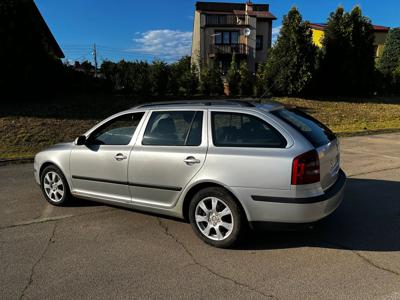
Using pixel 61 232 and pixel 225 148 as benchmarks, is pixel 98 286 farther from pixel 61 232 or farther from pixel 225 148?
pixel 225 148

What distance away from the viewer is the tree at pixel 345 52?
22422mm

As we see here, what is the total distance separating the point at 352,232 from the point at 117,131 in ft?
10.6

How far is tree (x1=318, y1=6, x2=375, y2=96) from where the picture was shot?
22422 millimetres

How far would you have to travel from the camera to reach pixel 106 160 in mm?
5047

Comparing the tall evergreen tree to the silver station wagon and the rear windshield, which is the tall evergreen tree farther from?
the silver station wagon

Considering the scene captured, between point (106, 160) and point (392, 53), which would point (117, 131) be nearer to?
point (106, 160)

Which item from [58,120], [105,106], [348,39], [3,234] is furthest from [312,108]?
[3,234]

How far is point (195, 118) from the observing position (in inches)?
180

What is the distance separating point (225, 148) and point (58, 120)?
987cm

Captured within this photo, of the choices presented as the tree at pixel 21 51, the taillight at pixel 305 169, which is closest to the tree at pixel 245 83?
the tree at pixel 21 51

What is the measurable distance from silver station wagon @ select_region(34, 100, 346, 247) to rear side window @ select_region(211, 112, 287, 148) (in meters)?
0.01

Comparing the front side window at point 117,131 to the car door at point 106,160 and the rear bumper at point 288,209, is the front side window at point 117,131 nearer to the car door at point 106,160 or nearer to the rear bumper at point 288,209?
the car door at point 106,160

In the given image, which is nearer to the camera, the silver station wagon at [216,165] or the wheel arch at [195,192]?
the silver station wagon at [216,165]

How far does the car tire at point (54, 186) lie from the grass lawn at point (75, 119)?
4.28 metres
